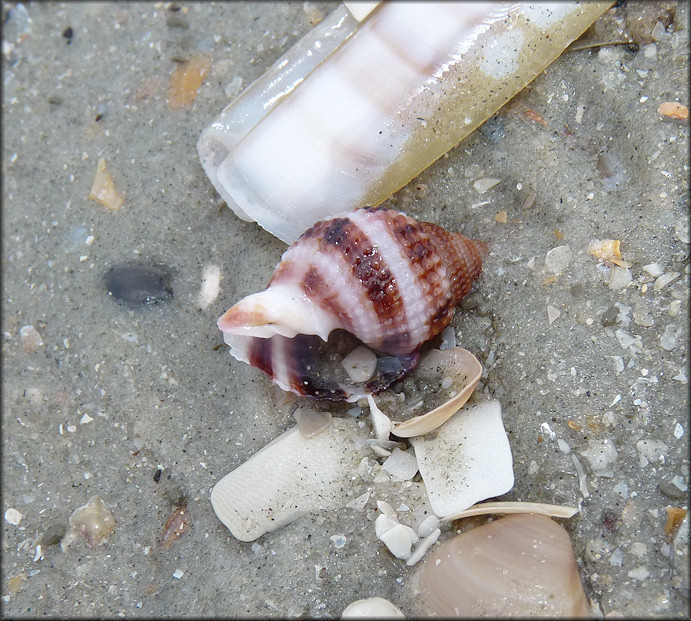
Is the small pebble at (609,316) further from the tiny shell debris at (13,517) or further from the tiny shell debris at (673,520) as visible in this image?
the tiny shell debris at (13,517)

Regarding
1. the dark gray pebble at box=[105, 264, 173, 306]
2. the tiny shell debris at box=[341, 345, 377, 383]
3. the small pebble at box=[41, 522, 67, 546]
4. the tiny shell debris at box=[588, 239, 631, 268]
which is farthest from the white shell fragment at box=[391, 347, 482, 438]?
the small pebble at box=[41, 522, 67, 546]

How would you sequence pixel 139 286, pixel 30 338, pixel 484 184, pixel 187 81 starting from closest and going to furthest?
pixel 484 184
pixel 139 286
pixel 30 338
pixel 187 81

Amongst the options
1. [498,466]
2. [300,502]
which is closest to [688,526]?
[498,466]

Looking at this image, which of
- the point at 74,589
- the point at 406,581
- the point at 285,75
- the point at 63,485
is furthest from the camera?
the point at 285,75

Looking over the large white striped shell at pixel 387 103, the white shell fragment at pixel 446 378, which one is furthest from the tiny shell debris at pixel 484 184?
the white shell fragment at pixel 446 378

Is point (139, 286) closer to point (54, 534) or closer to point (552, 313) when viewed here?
point (54, 534)

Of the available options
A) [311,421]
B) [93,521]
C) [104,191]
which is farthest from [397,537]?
[104,191]

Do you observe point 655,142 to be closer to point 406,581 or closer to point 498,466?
point 498,466
